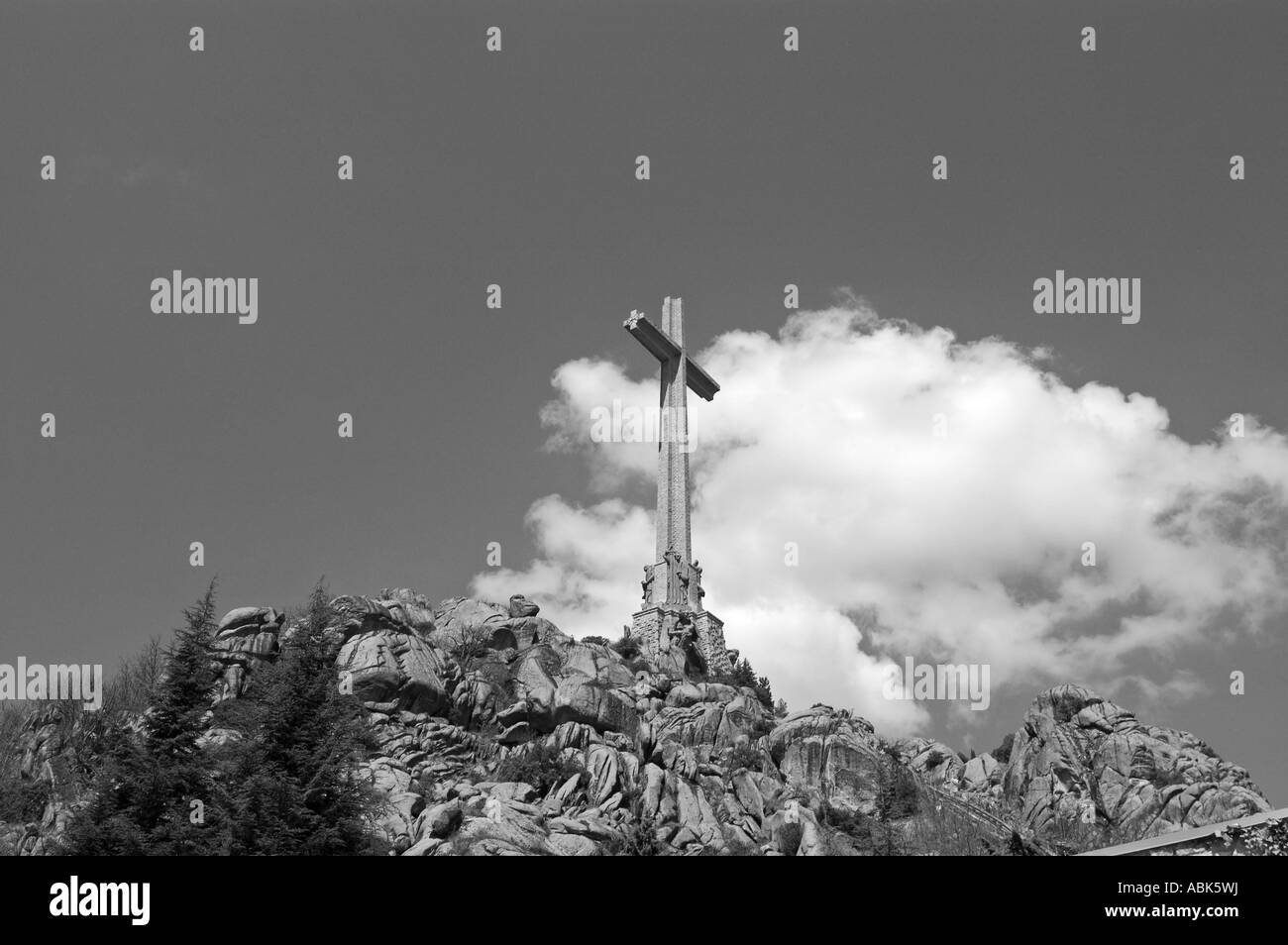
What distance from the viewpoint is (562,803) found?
131 feet

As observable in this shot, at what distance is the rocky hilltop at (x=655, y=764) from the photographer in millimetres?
38156

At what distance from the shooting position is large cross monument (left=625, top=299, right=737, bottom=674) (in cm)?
6156

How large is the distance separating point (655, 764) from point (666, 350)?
3158cm

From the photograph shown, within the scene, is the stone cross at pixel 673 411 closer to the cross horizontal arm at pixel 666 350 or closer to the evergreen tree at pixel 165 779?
the cross horizontal arm at pixel 666 350

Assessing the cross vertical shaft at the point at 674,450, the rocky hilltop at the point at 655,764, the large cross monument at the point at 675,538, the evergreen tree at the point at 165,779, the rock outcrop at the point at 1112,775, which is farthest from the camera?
the cross vertical shaft at the point at 674,450

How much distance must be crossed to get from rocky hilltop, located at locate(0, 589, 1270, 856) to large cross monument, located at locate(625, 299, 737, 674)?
5.80 meters

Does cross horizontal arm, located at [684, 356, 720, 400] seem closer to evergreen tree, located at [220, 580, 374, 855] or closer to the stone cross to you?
the stone cross

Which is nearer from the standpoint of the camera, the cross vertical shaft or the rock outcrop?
the rock outcrop

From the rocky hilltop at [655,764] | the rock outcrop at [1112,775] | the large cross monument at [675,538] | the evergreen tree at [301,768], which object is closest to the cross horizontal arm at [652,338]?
the large cross monument at [675,538]

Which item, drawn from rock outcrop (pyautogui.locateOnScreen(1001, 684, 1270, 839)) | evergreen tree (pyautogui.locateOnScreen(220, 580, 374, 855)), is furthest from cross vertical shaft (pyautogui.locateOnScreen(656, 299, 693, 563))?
evergreen tree (pyautogui.locateOnScreen(220, 580, 374, 855))

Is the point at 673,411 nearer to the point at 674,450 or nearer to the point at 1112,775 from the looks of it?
the point at 674,450

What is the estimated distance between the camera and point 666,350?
69.1 meters

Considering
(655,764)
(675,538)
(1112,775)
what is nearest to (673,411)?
(675,538)
